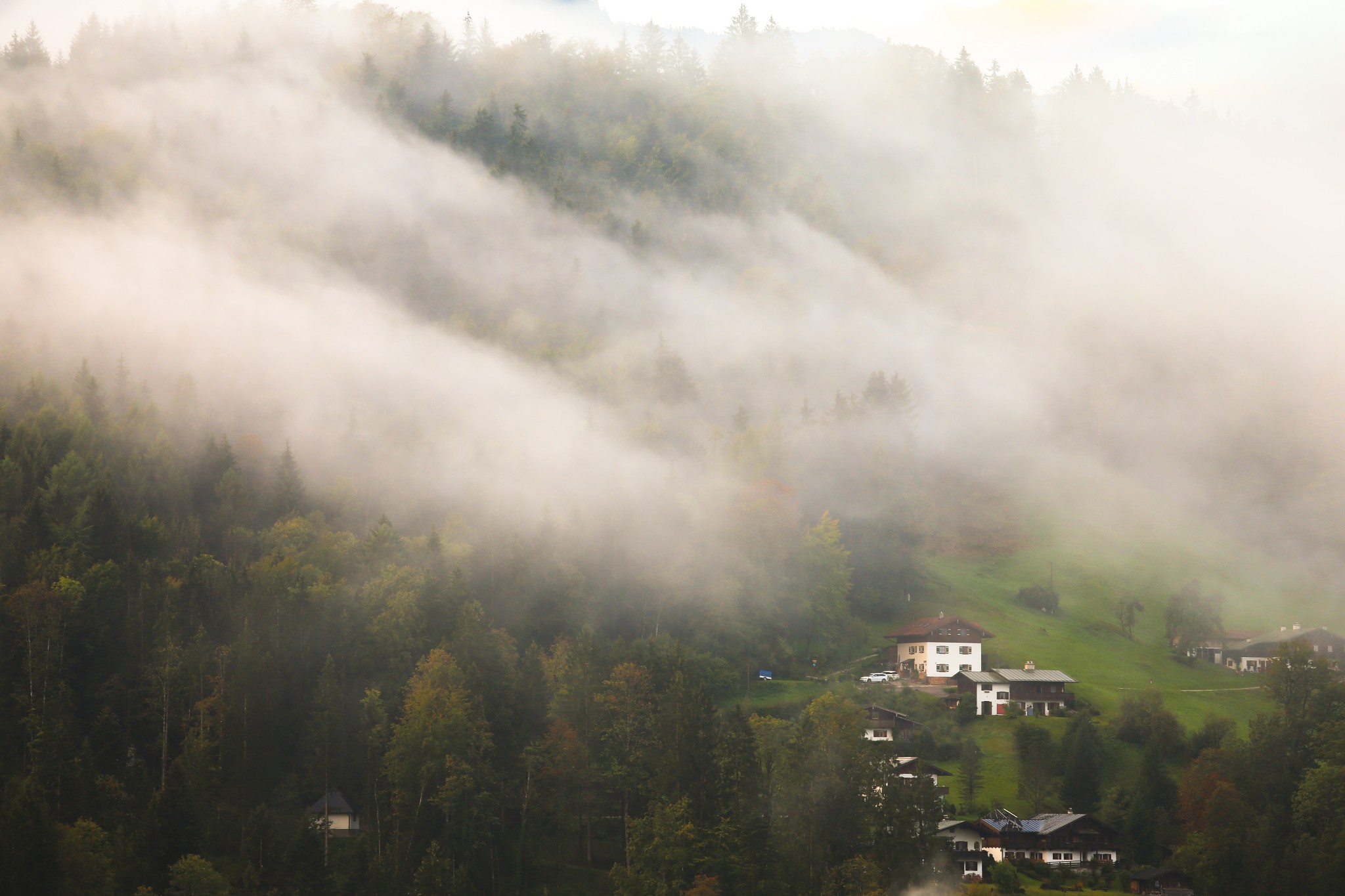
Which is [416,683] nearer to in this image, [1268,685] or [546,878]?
[546,878]

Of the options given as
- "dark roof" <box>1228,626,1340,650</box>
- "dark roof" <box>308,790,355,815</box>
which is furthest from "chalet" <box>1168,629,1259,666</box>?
"dark roof" <box>308,790,355,815</box>

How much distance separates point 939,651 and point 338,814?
60.8 meters

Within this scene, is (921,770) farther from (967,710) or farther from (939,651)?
(939,651)

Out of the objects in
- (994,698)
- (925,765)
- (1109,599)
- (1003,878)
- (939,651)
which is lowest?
(1003,878)

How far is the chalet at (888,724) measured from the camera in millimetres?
104000

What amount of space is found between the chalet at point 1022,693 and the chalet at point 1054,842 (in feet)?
62.2

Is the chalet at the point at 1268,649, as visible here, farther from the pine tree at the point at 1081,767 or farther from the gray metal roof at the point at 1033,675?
the pine tree at the point at 1081,767

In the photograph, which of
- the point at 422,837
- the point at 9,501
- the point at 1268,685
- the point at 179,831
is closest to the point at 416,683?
the point at 422,837

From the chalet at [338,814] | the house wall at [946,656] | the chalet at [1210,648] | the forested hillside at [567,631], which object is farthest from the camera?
the chalet at [1210,648]

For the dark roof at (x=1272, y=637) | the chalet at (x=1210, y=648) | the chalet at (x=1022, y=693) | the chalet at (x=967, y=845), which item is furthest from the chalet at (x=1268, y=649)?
the chalet at (x=967, y=845)

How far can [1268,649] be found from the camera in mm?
127062

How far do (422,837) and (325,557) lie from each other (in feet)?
122

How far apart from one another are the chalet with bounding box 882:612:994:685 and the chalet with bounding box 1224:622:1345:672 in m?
29.1

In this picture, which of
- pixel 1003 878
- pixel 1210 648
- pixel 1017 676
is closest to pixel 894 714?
pixel 1017 676
